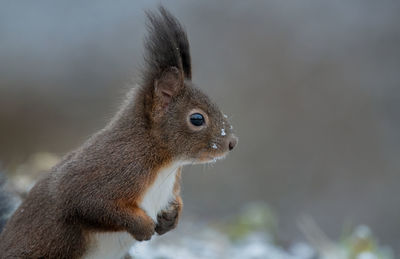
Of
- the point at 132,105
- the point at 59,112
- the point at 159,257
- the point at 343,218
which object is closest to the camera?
the point at 132,105

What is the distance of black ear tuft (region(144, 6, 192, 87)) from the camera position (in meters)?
1.88

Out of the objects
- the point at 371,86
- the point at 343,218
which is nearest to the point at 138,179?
the point at 343,218

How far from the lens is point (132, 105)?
6.40 ft

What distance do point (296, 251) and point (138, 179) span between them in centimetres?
155

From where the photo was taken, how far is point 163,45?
1.89 m

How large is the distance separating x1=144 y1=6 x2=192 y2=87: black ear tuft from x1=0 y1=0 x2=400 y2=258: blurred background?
291cm

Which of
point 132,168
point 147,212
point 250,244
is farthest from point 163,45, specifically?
point 250,244

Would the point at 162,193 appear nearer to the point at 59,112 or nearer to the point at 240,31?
the point at 59,112

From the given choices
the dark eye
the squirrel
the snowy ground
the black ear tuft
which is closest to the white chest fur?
the squirrel

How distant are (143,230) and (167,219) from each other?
171 mm

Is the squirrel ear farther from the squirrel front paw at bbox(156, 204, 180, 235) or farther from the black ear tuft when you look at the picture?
the squirrel front paw at bbox(156, 204, 180, 235)

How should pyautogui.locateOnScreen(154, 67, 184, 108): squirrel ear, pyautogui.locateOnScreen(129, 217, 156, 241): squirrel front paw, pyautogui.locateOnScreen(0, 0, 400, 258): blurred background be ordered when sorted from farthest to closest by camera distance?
pyautogui.locateOnScreen(0, 0, 400, 258): blurred background < pyautogui.locateOnScreen(154, 67, 184, 108): squirrel ear < pyautogui.locateOnScreen(129, 217, 156, 241): squirrel front paw

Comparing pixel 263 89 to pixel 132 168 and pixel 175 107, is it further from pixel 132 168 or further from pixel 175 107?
pixel 132 168

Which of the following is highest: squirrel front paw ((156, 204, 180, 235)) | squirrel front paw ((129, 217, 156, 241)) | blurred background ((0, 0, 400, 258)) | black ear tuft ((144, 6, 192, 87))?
blurred background ((0, 0, 400, 258))
